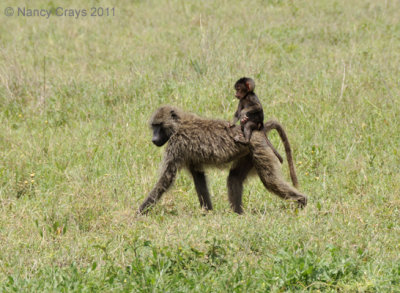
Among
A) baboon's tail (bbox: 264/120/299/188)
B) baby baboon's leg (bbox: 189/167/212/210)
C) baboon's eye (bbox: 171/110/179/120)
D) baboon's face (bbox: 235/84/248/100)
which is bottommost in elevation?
baby baboon's leg (bbox: 189/167/212/210)

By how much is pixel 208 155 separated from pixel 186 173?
47cm

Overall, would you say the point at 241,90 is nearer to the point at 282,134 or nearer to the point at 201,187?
the point at 282,134

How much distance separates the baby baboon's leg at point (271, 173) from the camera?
6133mm

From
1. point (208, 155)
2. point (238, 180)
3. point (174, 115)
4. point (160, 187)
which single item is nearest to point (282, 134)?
point (238, 180)

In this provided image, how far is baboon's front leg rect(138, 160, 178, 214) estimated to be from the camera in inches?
247

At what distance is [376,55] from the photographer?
1034 centimetres

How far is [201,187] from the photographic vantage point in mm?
6551

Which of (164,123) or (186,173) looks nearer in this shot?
(164,123)

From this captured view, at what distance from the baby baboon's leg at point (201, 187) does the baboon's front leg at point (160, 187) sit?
0.33m

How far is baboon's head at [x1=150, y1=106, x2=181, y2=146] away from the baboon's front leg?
32 cm

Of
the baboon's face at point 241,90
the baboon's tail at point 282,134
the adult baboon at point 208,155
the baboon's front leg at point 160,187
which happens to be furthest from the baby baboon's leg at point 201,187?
the baboon's face at point 241,90

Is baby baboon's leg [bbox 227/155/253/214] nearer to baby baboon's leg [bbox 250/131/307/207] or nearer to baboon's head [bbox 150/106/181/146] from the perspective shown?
baby baboon's leg [bbox 250/131/307/207]

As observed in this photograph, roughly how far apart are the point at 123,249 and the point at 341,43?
24.6 feet

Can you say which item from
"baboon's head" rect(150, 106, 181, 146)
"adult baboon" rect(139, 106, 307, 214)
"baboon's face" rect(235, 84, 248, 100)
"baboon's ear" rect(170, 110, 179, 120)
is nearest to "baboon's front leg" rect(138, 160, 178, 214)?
"adult baboon" rect(139, 106, 307, 214)
